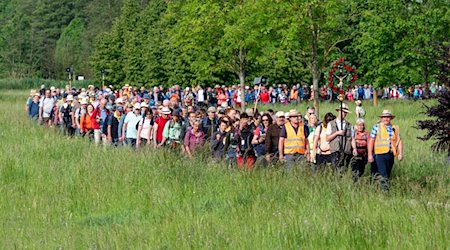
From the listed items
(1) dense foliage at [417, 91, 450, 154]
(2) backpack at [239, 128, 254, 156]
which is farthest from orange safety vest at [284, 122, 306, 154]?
(1) dense foliage at [417, 91, 450, 154]

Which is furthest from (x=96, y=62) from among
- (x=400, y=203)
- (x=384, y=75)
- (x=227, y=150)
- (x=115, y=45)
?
(x=400, y=203)

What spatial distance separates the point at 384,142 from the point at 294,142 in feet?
5.73

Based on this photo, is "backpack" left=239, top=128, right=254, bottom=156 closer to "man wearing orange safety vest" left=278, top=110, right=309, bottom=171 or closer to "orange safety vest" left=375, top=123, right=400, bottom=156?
"man wearing orange safety vest" left=278, top=110, right=309, bottom=171

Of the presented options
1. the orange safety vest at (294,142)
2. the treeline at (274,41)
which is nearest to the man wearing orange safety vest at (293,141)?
the orange safety vest at (294,142)

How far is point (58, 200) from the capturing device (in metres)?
14.9

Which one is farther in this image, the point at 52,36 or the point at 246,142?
the point at 52,36

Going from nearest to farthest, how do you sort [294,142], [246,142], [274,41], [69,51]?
1. [294,142]
2. [246,142]
3. [274,41]
4. [69,51]

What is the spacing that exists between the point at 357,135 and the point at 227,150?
2.77 metres

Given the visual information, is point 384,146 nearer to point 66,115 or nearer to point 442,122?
point 442,122

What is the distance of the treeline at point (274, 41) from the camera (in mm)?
32188

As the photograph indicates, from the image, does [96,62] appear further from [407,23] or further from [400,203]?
[400,203]

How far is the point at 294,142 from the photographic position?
1777 centimetres

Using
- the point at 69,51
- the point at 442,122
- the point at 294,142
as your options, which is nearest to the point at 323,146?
the point at 294,142

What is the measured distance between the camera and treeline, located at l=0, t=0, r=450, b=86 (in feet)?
106
